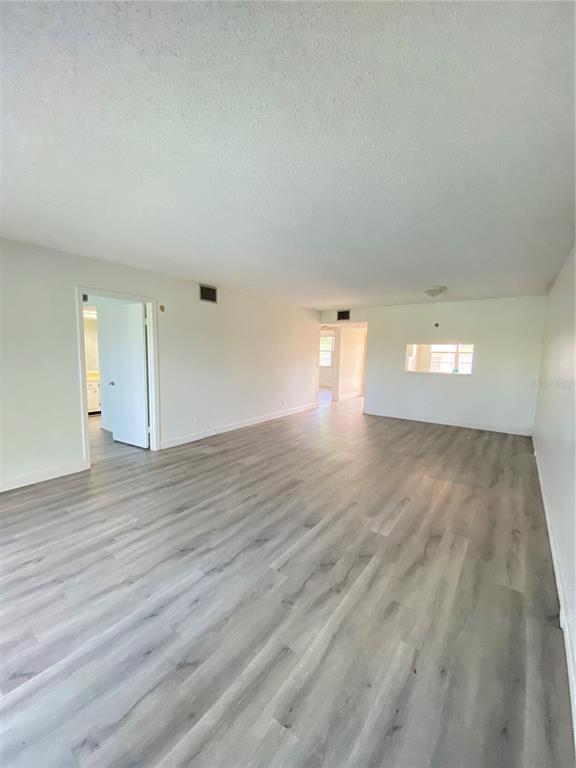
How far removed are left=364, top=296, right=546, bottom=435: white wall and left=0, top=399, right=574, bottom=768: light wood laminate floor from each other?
10.8ft

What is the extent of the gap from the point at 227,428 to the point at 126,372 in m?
2.04

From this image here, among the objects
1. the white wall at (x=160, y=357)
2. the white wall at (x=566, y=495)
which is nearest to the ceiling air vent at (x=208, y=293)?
the white wall at (x=160, y=357)

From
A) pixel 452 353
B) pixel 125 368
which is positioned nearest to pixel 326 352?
pixel 452 353

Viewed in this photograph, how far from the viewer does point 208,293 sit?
17.6 ft

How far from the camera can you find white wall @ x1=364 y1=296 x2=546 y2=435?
593 centimetres

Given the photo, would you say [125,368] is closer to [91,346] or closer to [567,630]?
[91,346]

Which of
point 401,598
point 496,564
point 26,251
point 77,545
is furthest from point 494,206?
point 26,251

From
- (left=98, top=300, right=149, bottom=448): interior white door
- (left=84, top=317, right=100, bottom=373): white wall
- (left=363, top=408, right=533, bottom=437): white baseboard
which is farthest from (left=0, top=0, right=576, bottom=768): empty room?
(left=84, top=317, right=100, bottom=373): white wall

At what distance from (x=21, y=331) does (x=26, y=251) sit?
0.84 m

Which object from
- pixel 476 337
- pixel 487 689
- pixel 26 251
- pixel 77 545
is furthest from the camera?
pixel 476 337

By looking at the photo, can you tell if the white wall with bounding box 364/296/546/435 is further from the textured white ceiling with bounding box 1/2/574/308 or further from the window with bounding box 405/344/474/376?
the textured white ceiling with bounding box 1/2/574/308

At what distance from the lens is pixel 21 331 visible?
3.35 metres

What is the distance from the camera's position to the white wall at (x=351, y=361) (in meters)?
9.78

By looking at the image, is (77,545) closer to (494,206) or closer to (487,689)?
(487,689)
